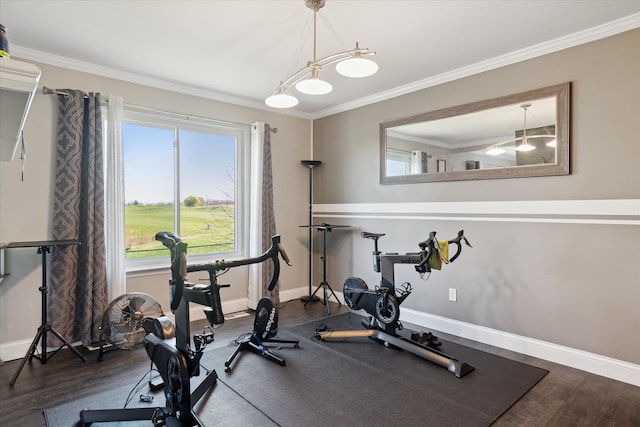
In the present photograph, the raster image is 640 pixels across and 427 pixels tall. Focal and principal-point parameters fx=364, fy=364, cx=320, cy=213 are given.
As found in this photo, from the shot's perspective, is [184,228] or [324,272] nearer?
[184,228]

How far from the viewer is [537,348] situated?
311 cm

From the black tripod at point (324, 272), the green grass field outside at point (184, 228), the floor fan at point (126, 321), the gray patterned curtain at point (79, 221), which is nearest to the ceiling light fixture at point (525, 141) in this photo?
the black tripod at point (324, 272)

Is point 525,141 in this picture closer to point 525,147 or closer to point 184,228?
point 525,147

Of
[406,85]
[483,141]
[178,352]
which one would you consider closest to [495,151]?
[483,141]

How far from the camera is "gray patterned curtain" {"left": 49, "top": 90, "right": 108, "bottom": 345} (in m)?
3.22

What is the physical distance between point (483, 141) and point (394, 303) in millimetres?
1745

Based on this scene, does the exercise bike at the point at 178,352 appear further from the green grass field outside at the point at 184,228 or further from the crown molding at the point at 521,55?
the crown molding at the point at 521,55

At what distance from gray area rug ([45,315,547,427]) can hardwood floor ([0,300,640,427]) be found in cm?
10

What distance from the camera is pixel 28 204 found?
3.19 metres

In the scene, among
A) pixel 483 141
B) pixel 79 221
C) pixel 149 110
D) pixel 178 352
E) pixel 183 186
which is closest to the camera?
pixel 178 352

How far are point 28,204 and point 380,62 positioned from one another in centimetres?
340

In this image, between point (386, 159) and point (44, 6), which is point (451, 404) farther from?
point (44, 6)

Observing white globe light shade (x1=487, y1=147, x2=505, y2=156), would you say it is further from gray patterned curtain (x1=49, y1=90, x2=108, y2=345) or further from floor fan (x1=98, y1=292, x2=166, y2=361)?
gray patterned curtain (x1=49, y1=90, x2=108, y2=345)

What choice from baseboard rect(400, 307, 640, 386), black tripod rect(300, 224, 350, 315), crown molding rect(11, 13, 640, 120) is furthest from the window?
baseboard rect(400, 307, 640, 386)
